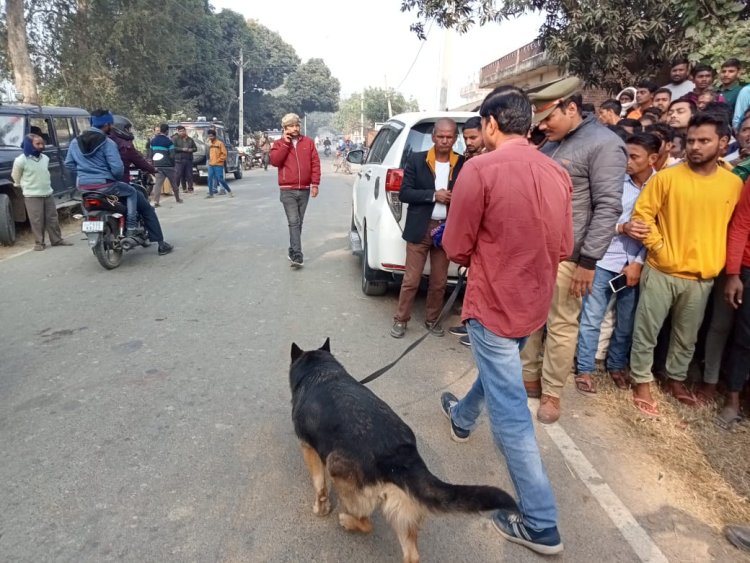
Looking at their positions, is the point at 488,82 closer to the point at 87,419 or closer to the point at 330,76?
the point at 87,419

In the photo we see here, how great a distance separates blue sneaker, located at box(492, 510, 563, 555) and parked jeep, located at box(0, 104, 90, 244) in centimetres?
836

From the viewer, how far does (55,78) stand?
56.1 feet

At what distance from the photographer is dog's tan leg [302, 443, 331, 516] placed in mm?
2379

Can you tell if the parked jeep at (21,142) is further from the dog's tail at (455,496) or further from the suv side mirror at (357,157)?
the dog's tail at (455,496)

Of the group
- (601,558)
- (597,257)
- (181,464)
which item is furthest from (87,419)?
(597,257)

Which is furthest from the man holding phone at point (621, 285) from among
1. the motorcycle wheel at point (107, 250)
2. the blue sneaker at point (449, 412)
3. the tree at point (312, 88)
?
the tree at point (312, 88)

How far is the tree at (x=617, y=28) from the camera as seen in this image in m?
6.29

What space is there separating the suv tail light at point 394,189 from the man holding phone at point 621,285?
1.87 m

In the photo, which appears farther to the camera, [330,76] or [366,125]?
[330,76]

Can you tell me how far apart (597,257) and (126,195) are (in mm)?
6101

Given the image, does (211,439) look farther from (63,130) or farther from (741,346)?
(63,130)

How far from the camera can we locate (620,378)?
12.6 feet

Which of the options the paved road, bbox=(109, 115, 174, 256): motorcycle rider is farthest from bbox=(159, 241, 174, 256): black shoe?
the paved road

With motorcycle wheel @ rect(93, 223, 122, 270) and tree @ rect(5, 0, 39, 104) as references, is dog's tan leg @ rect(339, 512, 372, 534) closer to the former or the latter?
motorcycle wheel @ rect(93, 223, 122, 270)
